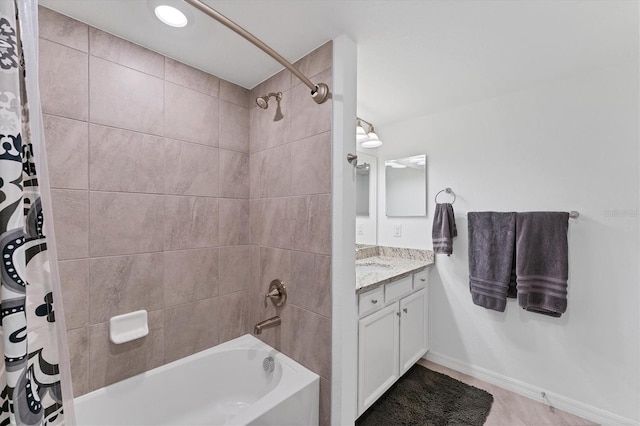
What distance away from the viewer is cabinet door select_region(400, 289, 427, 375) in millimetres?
2066

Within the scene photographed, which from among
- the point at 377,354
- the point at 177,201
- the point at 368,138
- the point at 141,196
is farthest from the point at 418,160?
the point at 141,196

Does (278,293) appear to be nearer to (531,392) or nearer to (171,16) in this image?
(171,16)

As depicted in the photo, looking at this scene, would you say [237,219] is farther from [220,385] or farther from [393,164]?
[393,164]

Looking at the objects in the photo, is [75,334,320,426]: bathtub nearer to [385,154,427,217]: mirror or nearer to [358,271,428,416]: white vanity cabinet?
[358,271,428,416]: white vanity cabinet

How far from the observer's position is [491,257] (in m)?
2.10

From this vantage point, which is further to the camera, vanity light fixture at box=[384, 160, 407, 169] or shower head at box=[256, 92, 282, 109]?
vanity light fixture at box=[384, 160, 407, 169]

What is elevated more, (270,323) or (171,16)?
(171,16)

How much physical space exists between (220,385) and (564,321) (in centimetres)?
240

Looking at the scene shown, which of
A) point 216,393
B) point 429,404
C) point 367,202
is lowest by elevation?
point 429,404

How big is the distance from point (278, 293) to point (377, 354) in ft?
2.63

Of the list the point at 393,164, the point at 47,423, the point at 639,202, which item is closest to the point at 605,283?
the point at 639,202

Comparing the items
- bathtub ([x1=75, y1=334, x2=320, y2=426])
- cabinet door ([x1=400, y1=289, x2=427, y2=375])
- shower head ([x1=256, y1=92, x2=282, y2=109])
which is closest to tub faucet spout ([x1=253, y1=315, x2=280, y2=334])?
bathtub ([x1=75, y1=334, x2=320, y2=426])

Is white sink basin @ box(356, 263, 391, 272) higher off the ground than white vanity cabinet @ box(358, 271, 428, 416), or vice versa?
white sink basin @ box(356, 263, 391, 272)

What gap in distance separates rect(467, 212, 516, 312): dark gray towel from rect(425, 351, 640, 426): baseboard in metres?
0.57
